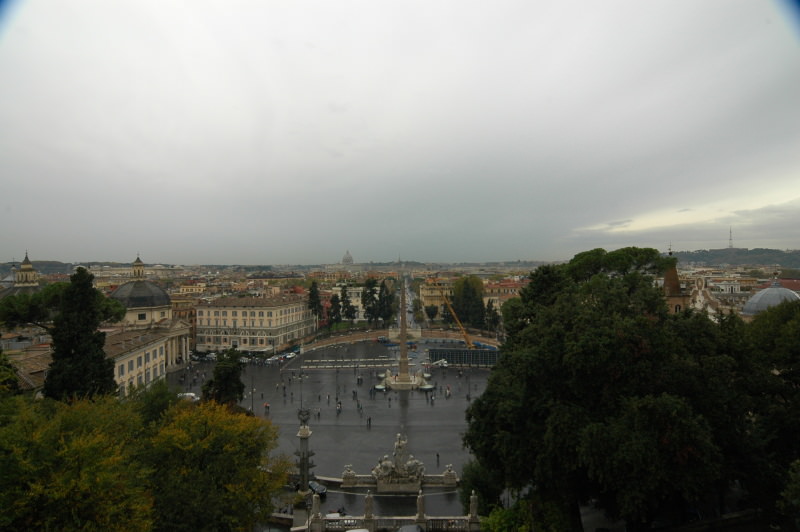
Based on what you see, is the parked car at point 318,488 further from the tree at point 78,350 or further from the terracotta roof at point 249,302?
the terracotta roof at point 249,302

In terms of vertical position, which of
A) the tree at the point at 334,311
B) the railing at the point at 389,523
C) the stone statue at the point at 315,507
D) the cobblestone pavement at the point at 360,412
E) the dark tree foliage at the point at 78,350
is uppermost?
the dark tree foliage at the point at 78,350

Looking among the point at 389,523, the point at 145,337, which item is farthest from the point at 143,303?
the point at 389,523

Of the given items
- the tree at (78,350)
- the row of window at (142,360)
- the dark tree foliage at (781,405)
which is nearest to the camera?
the dark tree foliage at (781,405)

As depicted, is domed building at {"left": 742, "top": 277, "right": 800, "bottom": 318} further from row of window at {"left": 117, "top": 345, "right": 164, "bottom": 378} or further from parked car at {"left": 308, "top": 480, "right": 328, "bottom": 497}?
row of window at {"left": 117, "top": 345, "right": 164, "bottom": 378}

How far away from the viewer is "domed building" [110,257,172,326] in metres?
52.8

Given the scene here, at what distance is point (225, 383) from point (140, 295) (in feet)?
120

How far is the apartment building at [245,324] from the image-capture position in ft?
192

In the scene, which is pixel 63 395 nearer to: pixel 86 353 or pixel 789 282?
pixel 86 353

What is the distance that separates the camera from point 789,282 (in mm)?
68125

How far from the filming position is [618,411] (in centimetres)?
1339

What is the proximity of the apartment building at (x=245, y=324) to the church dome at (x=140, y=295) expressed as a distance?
18.1 feet

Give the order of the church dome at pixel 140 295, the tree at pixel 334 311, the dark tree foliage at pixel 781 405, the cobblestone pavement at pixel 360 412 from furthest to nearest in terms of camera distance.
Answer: the tree at pixel 334 311 → the church dome at pixel 140 295 → the cobblestone pavement at pixel 360 412 → the dark tree foliage at pixel 781 405

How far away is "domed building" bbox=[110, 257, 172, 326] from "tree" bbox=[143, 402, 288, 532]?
40.3 m

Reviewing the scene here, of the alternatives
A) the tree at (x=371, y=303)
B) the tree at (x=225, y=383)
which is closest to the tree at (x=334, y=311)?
the tree at (x=371, y=303)
